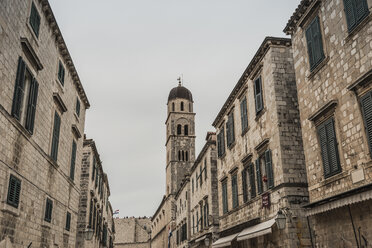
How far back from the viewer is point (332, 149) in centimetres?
1080

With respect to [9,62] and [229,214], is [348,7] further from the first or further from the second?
[229,214]

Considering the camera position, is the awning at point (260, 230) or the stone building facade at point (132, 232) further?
the stone building facade at point (132, 232)

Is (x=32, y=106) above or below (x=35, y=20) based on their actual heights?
below

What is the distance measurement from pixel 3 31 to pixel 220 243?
13822mm

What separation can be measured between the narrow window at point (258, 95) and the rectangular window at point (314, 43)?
3969 millimetres

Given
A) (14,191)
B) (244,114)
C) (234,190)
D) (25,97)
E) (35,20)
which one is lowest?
(14,191)

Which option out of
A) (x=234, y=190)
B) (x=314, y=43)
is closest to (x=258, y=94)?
(x=314, y=43)

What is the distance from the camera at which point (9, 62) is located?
10.5m

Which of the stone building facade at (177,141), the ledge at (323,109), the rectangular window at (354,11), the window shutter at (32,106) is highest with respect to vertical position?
the stone building facade at (177,141)

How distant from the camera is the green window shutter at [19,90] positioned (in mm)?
10791

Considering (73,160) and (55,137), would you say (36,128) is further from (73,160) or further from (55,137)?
(73,160)

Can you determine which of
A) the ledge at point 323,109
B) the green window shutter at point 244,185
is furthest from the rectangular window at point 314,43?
the green window shutter at point 244,185

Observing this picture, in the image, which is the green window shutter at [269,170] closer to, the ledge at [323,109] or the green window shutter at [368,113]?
the ledge at [323,109]

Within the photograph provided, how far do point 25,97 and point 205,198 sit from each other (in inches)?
689
